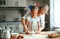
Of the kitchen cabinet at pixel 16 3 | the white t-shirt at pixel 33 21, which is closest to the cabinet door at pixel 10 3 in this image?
the kitchen cabinet at pixel 16 3

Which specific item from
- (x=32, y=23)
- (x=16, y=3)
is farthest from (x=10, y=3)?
(x=32, y=23)

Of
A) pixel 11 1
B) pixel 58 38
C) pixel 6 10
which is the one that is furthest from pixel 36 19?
pixel 6 10

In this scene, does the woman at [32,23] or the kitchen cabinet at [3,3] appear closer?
the woman at [32,23]

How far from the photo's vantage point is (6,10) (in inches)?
193

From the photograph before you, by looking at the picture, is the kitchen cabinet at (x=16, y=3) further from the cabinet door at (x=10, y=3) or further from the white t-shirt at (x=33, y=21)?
the white t-shirt at (x=33, y=21)

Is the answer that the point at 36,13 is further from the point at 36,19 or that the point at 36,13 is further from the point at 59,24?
the point at 59,24

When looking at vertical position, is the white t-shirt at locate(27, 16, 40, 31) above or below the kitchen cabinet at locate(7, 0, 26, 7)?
below

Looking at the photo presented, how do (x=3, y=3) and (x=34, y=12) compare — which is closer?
(x=34, y=12)

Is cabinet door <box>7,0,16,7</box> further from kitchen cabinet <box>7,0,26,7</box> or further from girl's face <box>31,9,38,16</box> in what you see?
girl's face <box>31,9,38,16</box>

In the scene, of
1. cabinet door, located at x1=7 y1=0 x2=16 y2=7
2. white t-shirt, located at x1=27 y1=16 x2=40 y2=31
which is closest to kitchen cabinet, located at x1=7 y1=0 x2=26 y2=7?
cabinet door, located at x1=7 y1=0 x2=16 y2=7

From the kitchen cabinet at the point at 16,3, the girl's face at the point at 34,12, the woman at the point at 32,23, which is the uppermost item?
the kitchen cabinet at the point at 16,3

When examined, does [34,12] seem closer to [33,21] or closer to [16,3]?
[33,21]

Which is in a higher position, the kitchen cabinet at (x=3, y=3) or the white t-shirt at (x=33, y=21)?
the kitchen cabinet at (x=3, y=3)

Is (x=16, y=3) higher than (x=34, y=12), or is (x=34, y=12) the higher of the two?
(x=16, y=3)
